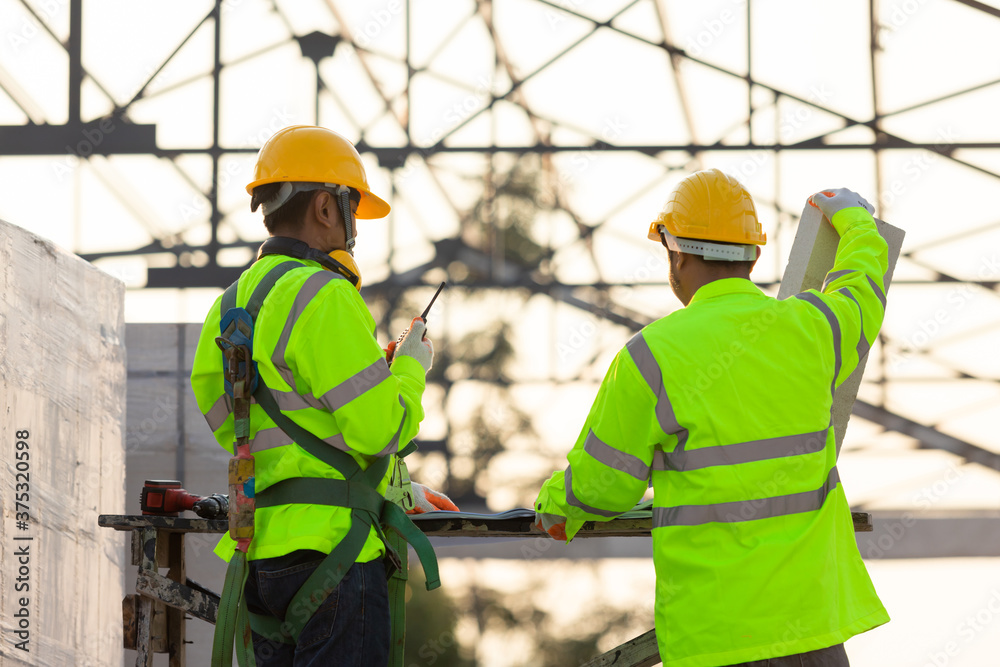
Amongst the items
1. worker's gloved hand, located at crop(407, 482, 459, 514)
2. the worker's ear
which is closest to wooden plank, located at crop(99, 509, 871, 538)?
worker's gloved hand, located at crop(407, 482, 459, 514)

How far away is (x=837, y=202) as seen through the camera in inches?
89.8

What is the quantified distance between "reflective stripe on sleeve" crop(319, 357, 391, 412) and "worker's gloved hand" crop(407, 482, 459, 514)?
853 millimetres

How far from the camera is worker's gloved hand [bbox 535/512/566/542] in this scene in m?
2.04

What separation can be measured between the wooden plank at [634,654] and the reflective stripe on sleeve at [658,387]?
1030 mm

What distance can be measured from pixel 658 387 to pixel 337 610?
0.75 meters

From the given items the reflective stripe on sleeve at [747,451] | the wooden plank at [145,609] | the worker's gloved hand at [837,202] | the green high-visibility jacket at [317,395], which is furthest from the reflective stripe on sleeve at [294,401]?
the worker's gloved hand at [837,202]

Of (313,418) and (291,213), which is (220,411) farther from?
(291,213)

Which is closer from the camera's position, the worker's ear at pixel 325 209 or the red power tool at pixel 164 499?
the worker's ear at pixel 325 209

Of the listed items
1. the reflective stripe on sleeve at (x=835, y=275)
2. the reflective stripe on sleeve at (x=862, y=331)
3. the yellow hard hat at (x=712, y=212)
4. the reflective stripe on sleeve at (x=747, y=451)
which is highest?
the yellow hard hat at (x=712, y=212)

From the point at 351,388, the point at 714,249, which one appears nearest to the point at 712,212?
the point at 714,249

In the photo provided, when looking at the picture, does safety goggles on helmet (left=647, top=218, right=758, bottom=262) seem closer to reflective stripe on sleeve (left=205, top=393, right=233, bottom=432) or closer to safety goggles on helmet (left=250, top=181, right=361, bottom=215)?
safety goggles on helmet (left=250, top=181, right=361, bottom=215)

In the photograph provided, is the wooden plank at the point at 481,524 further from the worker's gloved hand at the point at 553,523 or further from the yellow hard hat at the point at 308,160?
the yellow hard hat at the point at 308,160

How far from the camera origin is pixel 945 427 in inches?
365

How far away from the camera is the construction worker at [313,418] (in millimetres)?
1724
